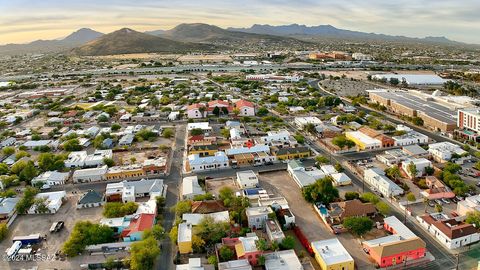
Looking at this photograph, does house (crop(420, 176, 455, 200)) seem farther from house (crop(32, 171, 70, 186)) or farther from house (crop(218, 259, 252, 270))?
house (crop(32, 171, 70, 186))

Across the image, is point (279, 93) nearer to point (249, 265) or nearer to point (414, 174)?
point (414, 174)

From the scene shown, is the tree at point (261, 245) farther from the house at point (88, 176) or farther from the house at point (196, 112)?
the house at point (196, 112)

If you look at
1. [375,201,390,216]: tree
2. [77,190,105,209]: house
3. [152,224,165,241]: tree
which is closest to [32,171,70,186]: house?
[77,190,105,209]: house

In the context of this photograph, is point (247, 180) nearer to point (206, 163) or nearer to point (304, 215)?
point (206, 163)

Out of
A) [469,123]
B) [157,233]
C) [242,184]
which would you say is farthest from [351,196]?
[469,123]

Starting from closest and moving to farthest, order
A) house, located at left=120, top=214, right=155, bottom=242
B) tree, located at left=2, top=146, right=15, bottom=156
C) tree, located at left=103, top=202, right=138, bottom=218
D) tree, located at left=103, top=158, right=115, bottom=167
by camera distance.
Result: house, located at left=120, top=214, right=155, bottom=242
tree, located at left=103, top=202, right=138, bottom=218
tree, located at left=103, top=158, right=115, bottom=167
tree, located at left=2, top=146, right=15, bottom=156
